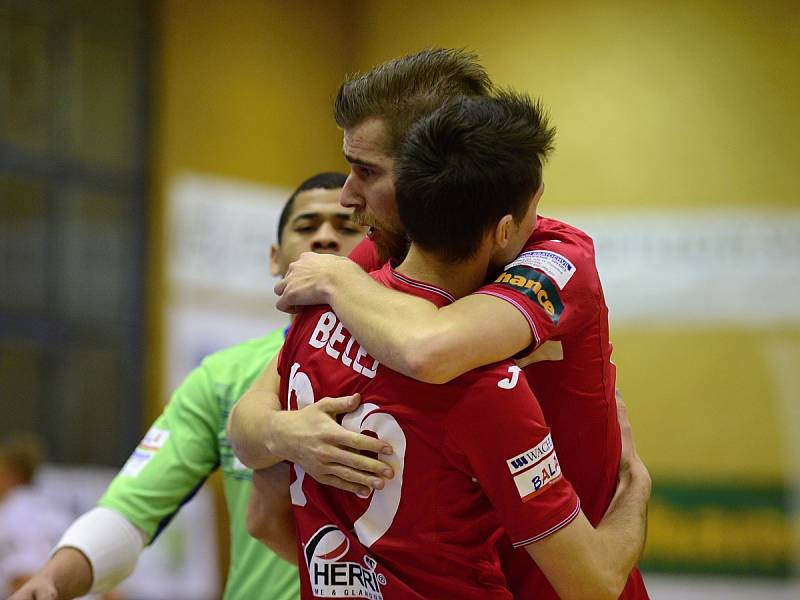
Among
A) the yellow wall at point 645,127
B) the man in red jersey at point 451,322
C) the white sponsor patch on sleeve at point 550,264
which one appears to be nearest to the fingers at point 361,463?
the man in red jersey at point 451,322

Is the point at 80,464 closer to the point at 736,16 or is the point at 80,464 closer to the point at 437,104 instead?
the point at 736,16

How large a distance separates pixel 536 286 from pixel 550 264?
7 cm

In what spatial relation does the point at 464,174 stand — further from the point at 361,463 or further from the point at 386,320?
the point at 361,463

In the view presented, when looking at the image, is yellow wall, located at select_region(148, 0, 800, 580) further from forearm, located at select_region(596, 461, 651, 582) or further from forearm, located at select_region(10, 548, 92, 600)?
forearm, located at select_region(596, 461, 651, 582)

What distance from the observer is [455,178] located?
164 cm

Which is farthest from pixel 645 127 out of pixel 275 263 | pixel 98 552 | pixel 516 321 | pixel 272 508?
pixel 516 321

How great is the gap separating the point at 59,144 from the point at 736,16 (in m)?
5.13

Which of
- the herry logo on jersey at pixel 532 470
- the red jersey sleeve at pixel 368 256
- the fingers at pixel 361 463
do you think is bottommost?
the fingers at pixel 361 463

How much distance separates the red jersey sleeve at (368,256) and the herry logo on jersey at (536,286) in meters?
0.39

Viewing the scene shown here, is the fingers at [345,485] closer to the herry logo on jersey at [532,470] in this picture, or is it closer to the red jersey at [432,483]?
the red jersey at [432,483]

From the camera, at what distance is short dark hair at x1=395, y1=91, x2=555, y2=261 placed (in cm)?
164

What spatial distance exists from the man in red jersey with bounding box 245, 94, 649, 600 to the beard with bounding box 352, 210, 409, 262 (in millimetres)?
197

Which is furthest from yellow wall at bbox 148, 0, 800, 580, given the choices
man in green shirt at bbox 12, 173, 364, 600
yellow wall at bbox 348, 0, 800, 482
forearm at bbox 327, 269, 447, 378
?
forearm at bbox 327, 269, 447, 378

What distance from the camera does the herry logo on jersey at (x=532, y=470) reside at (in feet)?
5.26
